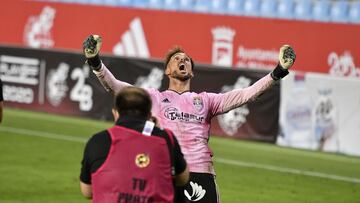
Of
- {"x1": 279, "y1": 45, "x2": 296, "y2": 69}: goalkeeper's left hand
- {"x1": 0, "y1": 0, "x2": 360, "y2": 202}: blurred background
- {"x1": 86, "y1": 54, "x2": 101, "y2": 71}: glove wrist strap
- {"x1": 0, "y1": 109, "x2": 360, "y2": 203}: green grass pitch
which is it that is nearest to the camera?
{"x1": 86, "y1": 54, "x2": 101, "y2": 71}: glove wrist strap

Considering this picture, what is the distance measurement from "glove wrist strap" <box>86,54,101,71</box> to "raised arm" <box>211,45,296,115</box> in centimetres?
117

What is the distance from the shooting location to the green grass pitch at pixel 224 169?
13047 mm

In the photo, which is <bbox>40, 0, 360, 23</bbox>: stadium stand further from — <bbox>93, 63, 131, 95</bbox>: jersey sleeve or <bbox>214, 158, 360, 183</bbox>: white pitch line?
<bbox>93, 63, 131, 95</bbox>: jersey sleeve

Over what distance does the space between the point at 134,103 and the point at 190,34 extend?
2165 cm

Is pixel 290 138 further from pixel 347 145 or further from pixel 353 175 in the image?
pixel 353 175

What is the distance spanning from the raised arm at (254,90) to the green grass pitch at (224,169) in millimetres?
4777

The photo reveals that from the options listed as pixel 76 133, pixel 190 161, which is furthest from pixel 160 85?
pixel 190 161

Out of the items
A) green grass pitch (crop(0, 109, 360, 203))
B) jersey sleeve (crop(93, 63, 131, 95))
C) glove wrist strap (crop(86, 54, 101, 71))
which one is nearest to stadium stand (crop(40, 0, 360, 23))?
green grass pitch (crop(0, 109, 360, 203))

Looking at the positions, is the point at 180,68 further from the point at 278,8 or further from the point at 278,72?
the point at 278,8

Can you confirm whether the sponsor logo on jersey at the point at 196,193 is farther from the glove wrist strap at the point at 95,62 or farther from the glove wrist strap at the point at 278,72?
the glove wrist strap at the point at 95,62

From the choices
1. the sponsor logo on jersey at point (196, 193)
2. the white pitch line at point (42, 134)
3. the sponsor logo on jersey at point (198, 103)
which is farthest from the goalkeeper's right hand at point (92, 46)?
the white pitch line at point (42, 134)

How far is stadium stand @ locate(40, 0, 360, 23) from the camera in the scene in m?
24.6

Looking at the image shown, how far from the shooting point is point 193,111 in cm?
784

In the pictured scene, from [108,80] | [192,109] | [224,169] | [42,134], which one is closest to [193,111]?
[192,109]
